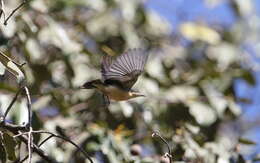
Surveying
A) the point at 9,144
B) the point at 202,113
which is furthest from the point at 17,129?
the point at 202,113

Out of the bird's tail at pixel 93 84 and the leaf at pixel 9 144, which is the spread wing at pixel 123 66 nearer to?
the bird's tail at pixel 93 84

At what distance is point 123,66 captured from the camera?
5.83 ft

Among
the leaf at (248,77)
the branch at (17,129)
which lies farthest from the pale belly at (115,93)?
the leaf at (248,77)

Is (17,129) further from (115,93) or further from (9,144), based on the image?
(115,93)

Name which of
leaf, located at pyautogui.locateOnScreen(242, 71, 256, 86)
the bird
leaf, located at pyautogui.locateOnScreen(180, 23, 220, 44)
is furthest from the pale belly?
leaf, located at pyautogui.locateOnScreen(180, 23, 220, 44)

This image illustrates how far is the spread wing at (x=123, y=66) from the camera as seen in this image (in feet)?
5.80

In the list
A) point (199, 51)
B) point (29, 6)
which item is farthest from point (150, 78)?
point (199, 51)

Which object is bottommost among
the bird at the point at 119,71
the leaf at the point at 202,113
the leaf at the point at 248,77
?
the bird at the point at 119,71

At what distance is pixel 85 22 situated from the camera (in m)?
3.46

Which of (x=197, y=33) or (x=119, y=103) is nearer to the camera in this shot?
(x=119, y=103)

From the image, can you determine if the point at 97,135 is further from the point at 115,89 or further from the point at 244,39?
the point at 244,39

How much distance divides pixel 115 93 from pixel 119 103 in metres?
0.88

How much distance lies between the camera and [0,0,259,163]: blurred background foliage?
7.38 ft

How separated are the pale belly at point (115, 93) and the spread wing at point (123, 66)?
18mm
